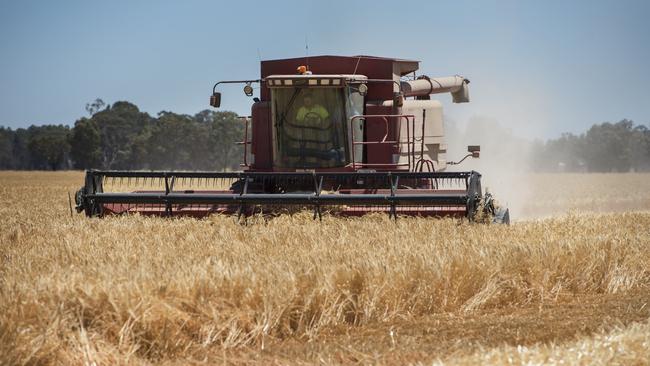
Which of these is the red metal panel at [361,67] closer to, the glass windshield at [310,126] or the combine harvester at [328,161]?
the combine harvester at [328,161]

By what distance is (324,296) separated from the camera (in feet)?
15.9

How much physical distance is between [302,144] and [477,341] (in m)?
5.84

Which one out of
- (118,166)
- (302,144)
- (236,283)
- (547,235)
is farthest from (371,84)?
(118,166)

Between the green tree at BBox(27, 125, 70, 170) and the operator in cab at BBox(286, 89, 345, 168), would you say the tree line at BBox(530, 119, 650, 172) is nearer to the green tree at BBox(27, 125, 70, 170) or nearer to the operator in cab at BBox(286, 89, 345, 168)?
the green tree at BBox(27, 125, 70, 170)

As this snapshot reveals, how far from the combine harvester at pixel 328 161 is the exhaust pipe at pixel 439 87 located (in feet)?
0.18

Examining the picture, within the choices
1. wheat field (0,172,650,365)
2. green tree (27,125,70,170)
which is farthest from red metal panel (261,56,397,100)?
green tree (27,125,70,170)

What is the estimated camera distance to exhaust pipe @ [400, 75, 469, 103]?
11.3 m

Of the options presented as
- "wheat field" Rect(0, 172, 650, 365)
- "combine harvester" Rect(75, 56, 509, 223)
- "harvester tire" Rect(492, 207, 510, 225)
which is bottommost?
"wheat field" Rect(0, 172, 650, 365)

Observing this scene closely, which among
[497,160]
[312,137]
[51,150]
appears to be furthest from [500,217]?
[51,150]

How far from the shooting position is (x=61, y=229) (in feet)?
24.2

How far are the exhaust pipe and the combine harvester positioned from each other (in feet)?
0.18

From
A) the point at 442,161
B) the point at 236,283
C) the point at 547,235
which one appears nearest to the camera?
the point at 236,283

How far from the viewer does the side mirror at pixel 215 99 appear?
10.0 metres

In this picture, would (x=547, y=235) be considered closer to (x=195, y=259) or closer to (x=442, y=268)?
(x=442, y=268)
